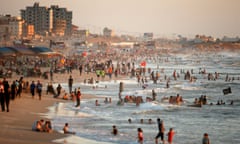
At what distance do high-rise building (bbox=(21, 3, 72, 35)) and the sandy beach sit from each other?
11787 cm

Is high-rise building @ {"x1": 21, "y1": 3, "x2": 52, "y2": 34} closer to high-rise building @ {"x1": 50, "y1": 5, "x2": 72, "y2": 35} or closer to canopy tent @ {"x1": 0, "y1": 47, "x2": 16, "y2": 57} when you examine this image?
high-rise building @ {"x1": 50, "y1": 5, "x2": 72, "y2": 35}

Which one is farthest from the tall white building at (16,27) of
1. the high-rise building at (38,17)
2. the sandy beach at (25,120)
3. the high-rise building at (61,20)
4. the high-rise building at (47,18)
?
the sandy beach at (25,120)

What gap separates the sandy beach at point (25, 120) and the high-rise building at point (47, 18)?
11787 centimetres

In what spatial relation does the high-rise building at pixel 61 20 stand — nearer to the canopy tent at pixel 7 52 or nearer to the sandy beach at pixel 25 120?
the canopy tent at pixel 7 52

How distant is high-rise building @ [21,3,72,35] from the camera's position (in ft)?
453

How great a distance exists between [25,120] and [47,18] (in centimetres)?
12625

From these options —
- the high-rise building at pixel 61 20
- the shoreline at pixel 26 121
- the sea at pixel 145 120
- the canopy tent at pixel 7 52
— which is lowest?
the sea at pixel 145 120

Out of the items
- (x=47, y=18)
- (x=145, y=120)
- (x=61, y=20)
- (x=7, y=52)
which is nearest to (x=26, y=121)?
(x=145, y=120)

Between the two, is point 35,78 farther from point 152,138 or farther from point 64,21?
point 64,21

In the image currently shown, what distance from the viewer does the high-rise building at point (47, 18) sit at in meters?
138

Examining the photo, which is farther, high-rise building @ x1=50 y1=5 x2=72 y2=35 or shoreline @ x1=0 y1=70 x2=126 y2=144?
high-rise building @ x1=50 y1=5 x2=72 y2=35

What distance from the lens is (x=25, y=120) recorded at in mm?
15500

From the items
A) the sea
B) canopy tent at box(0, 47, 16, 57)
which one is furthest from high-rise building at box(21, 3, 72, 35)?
the sea

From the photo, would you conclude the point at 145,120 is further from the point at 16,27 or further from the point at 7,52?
the point at 16,27
